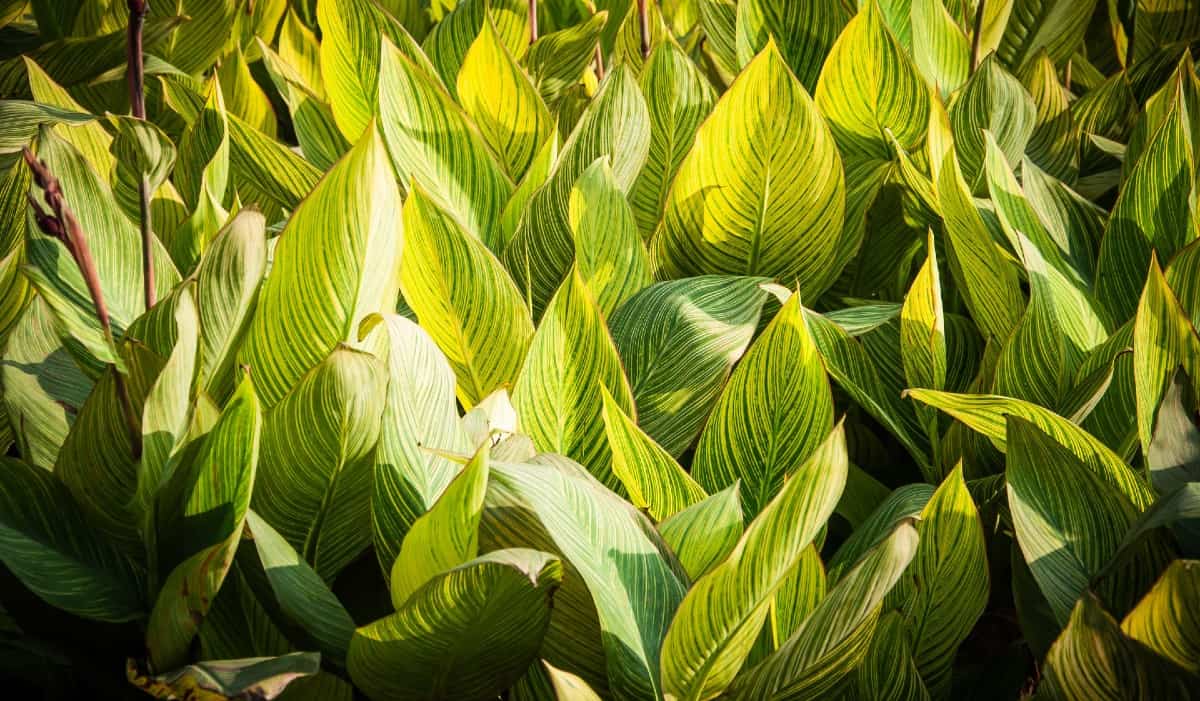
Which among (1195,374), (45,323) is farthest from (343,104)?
(1195,374)

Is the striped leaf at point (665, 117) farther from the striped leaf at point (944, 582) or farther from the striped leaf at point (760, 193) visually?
the striped leaf at point (944, 582)

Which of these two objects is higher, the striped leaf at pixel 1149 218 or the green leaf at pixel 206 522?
the striped leaf at pixel 1149 218

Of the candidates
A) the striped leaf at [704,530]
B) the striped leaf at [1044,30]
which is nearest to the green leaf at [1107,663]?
the striped leaf at [704,530]

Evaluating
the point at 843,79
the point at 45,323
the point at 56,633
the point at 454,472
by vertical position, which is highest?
the point at 843,79

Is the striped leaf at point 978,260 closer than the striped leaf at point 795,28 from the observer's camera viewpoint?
Yes

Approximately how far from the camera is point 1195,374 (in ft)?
2.49

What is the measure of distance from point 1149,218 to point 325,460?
78 centimetres

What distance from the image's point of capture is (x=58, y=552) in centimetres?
73

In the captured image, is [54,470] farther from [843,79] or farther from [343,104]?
[843,79]

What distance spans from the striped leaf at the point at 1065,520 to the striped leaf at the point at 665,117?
52 centimetres

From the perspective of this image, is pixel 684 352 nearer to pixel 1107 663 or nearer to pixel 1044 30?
pixel 1107 663

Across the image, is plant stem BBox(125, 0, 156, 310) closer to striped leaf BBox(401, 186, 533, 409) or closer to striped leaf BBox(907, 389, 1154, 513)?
striped leaf BBox(401, 186, 533, 409)

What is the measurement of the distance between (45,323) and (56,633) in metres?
0.24

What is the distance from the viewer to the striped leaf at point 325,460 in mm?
709
